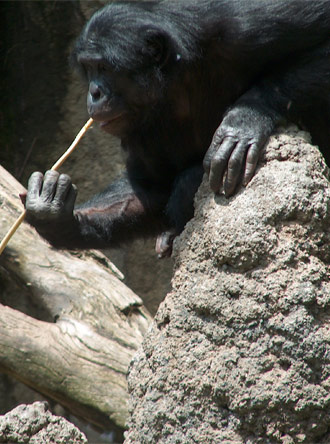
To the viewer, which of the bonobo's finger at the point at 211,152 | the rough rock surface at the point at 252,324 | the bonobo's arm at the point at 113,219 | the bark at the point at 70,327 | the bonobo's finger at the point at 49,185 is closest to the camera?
the rough rock surface at the point at 252,324

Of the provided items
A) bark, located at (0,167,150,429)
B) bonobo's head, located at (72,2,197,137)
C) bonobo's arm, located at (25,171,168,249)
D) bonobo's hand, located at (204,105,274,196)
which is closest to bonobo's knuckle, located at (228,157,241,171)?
bonobo's hand, located at (204,105,274,196)

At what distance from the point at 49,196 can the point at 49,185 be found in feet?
0.20

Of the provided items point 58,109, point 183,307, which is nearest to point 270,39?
point 183,307

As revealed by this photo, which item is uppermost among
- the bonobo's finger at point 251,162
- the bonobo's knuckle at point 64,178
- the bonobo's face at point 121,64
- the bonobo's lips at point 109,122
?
the bonobo's face at point 121,64

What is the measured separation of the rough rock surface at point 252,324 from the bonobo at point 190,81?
376 millimetres

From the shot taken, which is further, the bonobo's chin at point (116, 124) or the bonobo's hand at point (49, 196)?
the bonobo's chin at point (116, 124)

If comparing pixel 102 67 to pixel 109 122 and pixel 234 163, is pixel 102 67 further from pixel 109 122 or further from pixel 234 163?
pixel 234 163

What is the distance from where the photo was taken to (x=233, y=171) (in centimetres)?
268

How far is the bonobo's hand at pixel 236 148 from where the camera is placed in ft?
8.83

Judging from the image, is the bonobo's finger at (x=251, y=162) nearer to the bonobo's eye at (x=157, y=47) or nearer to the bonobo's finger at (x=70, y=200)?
the bonobo's eye at (x=157, y=47)

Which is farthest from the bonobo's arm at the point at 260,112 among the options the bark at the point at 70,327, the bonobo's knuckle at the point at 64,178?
the bark at the point at 70,327

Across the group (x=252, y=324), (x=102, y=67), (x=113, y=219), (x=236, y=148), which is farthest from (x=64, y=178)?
(x=252, y=324)

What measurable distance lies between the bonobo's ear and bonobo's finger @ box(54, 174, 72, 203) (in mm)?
731

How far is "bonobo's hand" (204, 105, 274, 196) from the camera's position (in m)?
2.69
